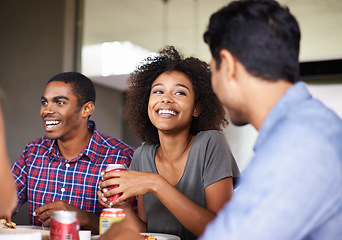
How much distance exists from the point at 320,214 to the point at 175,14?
2937mm

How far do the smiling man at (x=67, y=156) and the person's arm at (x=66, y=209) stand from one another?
259mm

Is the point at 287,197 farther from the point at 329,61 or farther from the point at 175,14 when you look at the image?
the point at 175,14

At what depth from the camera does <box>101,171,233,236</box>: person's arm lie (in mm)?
1046

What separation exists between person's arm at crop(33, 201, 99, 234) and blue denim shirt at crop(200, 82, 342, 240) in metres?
0.86

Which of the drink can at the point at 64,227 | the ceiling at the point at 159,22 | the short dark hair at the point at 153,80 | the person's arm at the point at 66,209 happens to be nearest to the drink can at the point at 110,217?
the drink can at the point at 64,227

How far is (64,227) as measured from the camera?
0.83 m

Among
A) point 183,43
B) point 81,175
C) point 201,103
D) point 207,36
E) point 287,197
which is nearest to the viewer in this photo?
point 287,197

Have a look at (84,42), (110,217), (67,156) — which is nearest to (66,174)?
(67,156)

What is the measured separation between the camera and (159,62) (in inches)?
65.7

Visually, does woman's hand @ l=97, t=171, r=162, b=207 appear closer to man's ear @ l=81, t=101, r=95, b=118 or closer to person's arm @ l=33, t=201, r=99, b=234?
person's arm @ l=33, t=201, r=99, b=234

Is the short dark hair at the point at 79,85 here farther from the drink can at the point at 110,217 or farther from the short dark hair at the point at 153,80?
the drink can at the point at 110,217

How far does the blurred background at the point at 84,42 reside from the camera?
10.9 feet

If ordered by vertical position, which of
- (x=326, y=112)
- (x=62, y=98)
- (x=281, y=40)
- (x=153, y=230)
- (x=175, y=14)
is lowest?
(x=153, y=230)

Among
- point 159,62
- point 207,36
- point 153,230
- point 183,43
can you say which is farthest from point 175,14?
point 207,36
